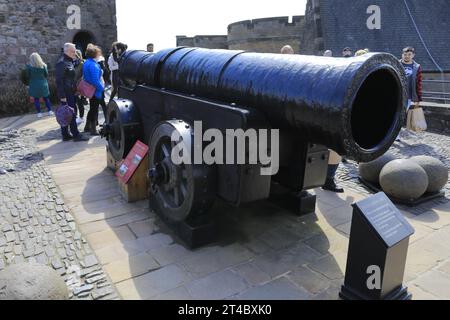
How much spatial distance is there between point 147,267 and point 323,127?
166 centimetres

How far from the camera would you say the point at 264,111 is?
A: 9.34 ft

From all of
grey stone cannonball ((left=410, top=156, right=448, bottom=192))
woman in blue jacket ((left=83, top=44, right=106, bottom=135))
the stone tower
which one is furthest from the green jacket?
grey stone cannonball ((left=410, top=156, right=448, bottom=192))

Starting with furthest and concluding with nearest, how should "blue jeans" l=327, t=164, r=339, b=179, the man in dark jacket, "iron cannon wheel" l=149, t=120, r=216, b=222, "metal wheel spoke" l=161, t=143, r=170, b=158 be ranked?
1. the man in dark jacket
2. "blue jeans" l=327, t=164, r=339, b=179
3. "metal wheel spoke" l=161, t=143, r=170, b=158
4. "iron cannon wheel" l=149, t=120, r=216, b=222

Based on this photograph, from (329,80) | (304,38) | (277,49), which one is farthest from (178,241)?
(277,49)

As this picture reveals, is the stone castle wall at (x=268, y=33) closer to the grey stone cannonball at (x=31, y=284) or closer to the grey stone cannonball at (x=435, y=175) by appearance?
the grey stone cannonball at (x=435, y=175)

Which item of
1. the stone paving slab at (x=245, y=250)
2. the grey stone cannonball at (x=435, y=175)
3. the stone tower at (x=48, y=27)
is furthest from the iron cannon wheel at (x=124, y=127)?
the stone tower at (x=48, y=27)

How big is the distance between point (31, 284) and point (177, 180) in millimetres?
1320

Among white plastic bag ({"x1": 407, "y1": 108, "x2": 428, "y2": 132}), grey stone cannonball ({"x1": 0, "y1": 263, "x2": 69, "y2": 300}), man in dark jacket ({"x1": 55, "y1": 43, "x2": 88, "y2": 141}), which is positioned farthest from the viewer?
white plastic bag ({"x1": 407, "y1": 108, "x2": 428, "y2": 132})

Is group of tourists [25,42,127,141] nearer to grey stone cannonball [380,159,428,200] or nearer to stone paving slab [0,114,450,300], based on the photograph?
stone paving slab [0,114,450,300]

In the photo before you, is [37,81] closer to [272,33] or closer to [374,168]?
[374,168]

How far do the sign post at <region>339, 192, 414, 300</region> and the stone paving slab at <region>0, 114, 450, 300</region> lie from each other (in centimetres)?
23

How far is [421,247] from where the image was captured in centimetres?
329

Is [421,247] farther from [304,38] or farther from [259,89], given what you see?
[304,38]

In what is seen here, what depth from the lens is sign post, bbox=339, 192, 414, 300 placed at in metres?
2.35
